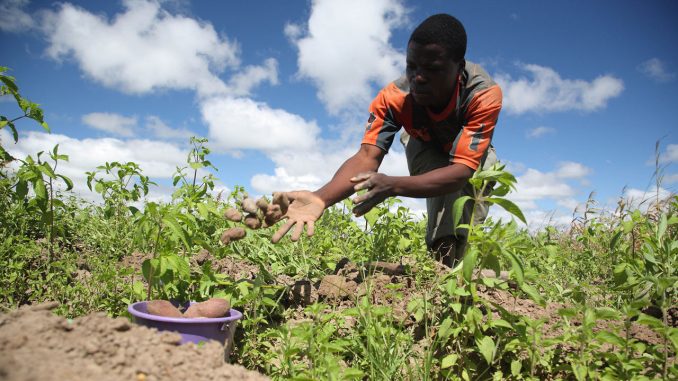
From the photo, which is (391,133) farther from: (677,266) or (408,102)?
(677,266)

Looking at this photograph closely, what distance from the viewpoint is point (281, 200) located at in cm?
242

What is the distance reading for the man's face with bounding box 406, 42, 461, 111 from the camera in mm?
2861

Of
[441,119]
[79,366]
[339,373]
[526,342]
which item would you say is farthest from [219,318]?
[441,119]

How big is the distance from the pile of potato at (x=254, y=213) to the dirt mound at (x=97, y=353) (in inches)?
32.7

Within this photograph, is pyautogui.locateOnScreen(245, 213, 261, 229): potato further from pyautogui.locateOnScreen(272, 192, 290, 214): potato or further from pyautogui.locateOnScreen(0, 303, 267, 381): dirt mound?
pyautogui.locateOnScreen(0, 303, 267, 381): dirt mound

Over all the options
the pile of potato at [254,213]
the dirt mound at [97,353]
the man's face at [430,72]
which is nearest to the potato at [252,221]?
the pile of potato at [254,213]

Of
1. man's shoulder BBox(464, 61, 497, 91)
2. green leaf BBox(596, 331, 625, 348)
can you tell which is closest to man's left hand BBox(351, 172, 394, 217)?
man's shoulder BBox(464, 61, 497, 91)

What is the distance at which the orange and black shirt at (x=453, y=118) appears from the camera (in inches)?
119

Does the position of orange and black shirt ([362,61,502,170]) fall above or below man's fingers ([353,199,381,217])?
above

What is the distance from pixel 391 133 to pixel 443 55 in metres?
0.76

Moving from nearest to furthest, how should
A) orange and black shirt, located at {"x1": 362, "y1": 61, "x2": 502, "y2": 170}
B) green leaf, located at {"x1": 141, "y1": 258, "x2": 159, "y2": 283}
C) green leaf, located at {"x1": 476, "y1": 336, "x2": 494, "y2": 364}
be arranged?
green leaf, located at {"x1": 476, "y1": 336, "x2": 494, "y2": 364}, green leaf, located at {"x1": 141, "y1": 258, "x2": 159, "y2": 283}, orange and black shirt, located at {"x1": 362, "y1": 61, "x2": 502, "y2": 170}

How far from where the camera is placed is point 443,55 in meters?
2.89

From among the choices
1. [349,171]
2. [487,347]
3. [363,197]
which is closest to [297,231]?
[363,197]

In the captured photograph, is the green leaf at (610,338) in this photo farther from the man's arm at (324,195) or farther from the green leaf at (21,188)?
the green leaf at (21,188)
